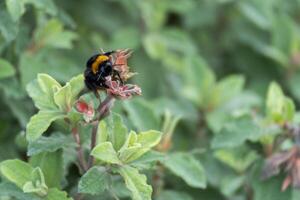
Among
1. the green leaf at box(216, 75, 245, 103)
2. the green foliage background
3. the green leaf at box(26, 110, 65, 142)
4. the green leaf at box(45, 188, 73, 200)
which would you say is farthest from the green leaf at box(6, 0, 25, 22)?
the green leaf at box(216, 75, 245, 103)

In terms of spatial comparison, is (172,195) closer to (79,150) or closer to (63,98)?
(79,150)

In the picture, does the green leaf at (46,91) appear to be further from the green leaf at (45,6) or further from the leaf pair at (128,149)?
the green leaf at (45,6)

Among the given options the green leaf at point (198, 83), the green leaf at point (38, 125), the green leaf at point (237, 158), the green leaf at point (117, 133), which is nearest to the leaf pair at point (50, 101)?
the green leaf at point (38, 125)

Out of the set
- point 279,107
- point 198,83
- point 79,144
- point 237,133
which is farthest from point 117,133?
point 198,83

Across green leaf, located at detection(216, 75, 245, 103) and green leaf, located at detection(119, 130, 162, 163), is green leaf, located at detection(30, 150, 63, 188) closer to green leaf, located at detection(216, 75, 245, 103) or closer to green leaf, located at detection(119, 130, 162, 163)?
green leaf, located at detection(119, 130, 162, 163)

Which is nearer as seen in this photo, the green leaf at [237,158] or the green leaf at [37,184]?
the green leaf at [37,184]
